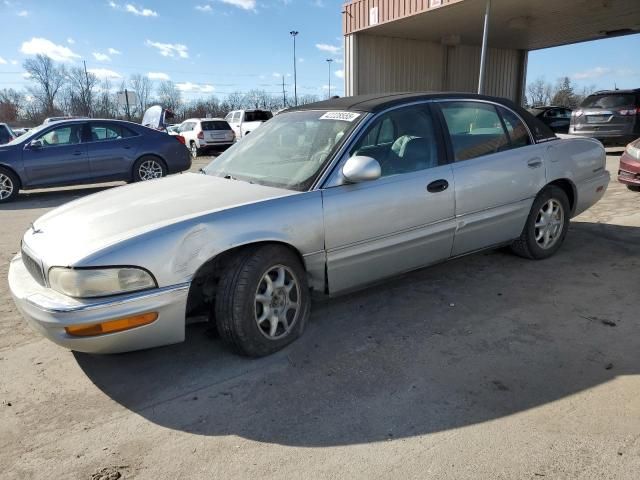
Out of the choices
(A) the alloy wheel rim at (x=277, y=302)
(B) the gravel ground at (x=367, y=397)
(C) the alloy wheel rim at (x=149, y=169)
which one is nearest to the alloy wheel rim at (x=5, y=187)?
(C) the alloy wheel rim at (x=149, y=169)

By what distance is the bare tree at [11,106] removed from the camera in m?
66.6

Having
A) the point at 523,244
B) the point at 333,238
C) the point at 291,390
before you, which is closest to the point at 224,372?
the point at 291,390

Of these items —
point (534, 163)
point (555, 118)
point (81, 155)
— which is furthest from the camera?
point (555, 118)

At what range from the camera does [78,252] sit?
2.66 metres

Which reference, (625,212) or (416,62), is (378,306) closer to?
(625,212)

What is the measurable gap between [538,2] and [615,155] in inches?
183

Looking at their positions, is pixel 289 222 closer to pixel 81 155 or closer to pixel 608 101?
pixel 81 155

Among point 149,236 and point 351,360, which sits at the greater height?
point 149,236

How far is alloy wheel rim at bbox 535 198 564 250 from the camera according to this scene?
4.66 m

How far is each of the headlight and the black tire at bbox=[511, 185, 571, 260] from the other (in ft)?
11.2

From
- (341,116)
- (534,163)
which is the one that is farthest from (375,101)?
(534,163)

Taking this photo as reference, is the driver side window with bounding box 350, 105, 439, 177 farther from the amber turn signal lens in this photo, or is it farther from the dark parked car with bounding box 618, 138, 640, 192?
the dark parked car with bounding box 618, 138, 640, 192

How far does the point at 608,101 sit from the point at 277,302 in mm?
13889

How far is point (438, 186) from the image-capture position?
12.2 feet
